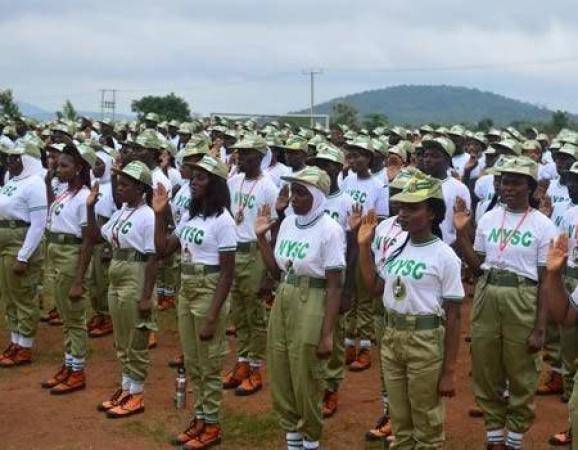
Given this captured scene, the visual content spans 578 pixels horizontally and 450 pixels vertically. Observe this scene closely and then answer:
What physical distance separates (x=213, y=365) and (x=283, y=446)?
950 millimetres

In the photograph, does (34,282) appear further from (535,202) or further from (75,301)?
(535,202)

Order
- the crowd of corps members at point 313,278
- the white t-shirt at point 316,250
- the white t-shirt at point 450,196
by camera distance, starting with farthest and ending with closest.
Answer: the white t-shirt at point 450,196 < the white t-shirt at point 316,250 < the crowd of corps members at point 313,278

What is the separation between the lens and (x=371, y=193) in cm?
850

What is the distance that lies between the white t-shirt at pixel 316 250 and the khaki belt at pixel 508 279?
1255 millimetres

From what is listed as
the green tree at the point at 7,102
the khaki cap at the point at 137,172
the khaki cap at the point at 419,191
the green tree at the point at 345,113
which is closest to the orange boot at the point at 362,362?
the khaki cap at the point at 137,172

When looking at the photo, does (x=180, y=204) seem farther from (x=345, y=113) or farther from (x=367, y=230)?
(x=345, y=113)

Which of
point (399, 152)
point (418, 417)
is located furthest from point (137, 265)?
point (399, 152)

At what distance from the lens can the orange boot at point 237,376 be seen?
7.77 meters

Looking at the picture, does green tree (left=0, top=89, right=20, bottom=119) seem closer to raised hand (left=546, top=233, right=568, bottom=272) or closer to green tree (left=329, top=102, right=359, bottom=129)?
green tree (left=329, top=102, right=359, bottom=129)

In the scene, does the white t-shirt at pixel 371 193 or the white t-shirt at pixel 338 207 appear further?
the white t-shirt at pixel 371 193

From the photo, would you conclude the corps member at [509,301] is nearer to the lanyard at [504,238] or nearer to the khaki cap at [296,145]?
the lanyard at [504,238]

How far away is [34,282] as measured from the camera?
855 centimetres

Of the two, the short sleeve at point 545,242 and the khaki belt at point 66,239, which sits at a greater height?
the short sleeve at point 545,242

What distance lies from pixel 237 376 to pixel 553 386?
314cm
